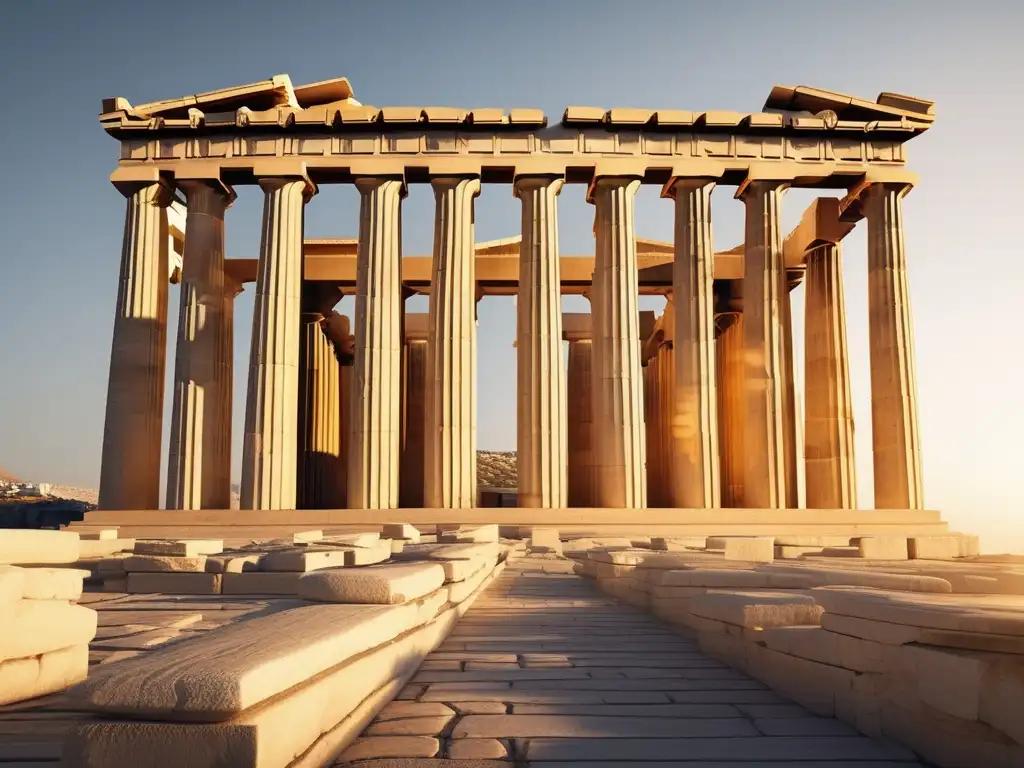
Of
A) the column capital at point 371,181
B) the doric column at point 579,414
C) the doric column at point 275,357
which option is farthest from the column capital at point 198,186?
the doric column at point 579,414

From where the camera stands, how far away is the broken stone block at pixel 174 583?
909 centimetres

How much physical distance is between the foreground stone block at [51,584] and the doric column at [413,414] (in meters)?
27.9

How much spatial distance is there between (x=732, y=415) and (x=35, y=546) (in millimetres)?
34697

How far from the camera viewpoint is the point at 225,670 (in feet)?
10.1

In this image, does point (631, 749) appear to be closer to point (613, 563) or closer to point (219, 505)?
point (613, 563)

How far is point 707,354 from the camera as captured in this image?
28.2 m

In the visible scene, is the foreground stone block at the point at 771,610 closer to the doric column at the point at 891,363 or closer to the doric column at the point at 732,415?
the doric column at the point at 891,363

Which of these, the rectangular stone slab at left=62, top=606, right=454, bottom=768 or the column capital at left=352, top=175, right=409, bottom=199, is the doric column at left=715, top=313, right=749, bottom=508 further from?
the rectangular stone slab at left=62, top=606, right=454, bottom=768

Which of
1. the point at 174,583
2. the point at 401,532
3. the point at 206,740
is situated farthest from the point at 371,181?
the point at 206,740

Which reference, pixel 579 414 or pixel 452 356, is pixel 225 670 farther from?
pixel 579 414

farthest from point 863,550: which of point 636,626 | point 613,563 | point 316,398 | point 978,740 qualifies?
point 316,398

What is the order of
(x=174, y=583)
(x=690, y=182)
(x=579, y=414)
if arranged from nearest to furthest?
(x=174, y=583) → (x=690, y=182) → (x=579, y=414)

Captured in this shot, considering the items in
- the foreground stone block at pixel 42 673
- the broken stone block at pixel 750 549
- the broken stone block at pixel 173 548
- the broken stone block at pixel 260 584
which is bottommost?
the foreground stone block at pixel 42 673

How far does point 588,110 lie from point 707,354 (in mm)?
8611
